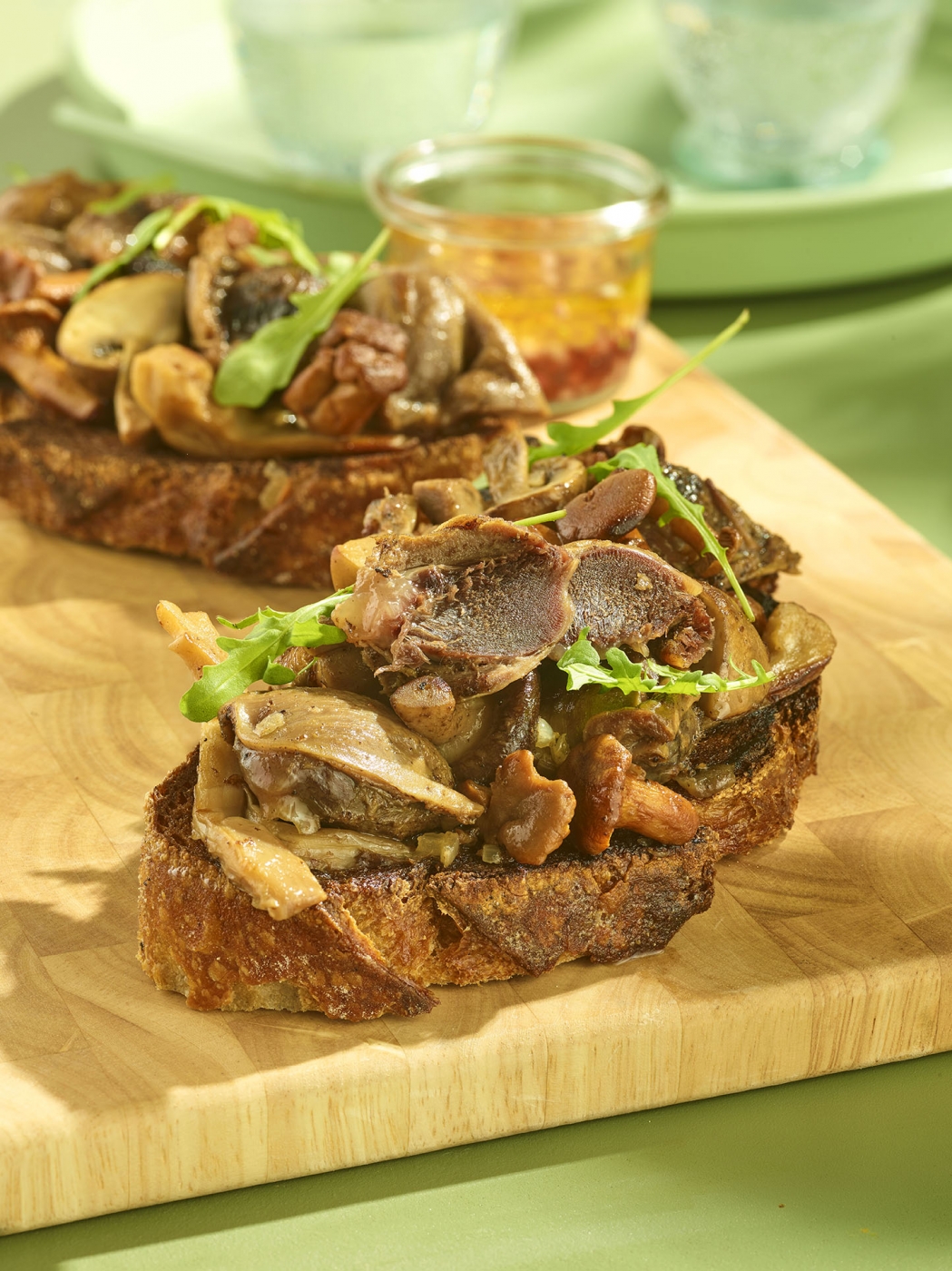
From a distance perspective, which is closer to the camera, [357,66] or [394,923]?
[394,923]

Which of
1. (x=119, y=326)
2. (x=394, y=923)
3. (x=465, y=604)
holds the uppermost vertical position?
(x=465, y=604)

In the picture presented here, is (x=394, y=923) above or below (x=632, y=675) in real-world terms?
below

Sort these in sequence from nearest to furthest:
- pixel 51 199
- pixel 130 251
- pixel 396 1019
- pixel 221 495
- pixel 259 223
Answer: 1. pixel 396 1019
2. pixel 221 495
3. pixel 130 251
4. pixel 259 223
5. pixel 51 199

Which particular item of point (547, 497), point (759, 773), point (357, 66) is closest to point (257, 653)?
point (547, 497)

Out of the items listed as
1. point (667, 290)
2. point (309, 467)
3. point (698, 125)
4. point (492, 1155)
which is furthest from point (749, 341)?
point (492, 1155)

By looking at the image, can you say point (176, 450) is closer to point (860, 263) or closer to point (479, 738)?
point (479, 738)

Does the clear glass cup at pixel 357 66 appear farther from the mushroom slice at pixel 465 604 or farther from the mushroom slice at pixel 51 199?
the mushroom slice at pixel 465 604

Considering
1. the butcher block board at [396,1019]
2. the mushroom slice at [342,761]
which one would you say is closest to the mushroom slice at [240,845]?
the mushroom slice at [342,761]

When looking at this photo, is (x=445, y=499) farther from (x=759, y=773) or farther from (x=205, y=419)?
→ (x=205, y=419)

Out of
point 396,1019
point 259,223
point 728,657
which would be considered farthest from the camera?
point 259,223
